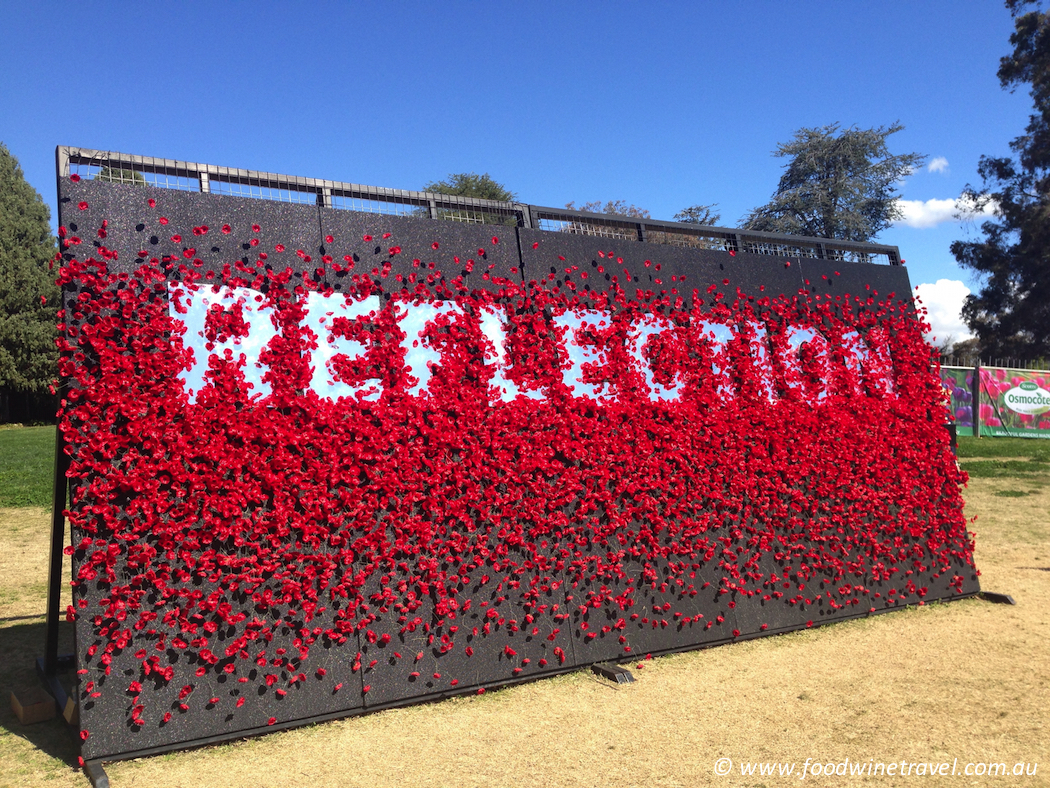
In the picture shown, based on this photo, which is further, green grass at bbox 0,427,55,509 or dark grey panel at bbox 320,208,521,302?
green grass at bbox 0,427,55,509

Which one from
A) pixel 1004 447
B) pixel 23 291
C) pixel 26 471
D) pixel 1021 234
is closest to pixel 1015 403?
pixel 1004 447

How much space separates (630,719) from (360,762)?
66.2 inches

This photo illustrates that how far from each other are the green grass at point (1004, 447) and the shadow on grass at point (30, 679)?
19.5 meters

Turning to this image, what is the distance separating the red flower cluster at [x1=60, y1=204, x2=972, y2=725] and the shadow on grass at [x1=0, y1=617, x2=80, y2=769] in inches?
27.0

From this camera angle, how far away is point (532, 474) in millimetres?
5680

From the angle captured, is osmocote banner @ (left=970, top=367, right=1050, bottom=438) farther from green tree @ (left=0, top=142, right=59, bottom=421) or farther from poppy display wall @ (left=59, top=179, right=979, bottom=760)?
green tree @ (left=0, top=142, right=59, bottom=421)

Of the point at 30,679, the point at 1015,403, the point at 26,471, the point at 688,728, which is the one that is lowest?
the point at 688,728

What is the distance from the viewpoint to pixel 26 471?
15.1m

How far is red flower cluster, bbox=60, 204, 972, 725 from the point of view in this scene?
435 centimetres

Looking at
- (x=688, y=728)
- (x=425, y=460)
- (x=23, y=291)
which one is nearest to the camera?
(x=688, y=728)

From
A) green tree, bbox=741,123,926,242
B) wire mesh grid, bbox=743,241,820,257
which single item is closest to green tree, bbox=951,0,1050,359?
green tree, bbox=741,123,926,242

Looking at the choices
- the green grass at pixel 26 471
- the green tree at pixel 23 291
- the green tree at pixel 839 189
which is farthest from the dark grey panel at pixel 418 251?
the green tree at pixel 839 189

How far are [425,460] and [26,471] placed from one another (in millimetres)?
13445

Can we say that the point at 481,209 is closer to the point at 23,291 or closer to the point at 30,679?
the point at 30,679
